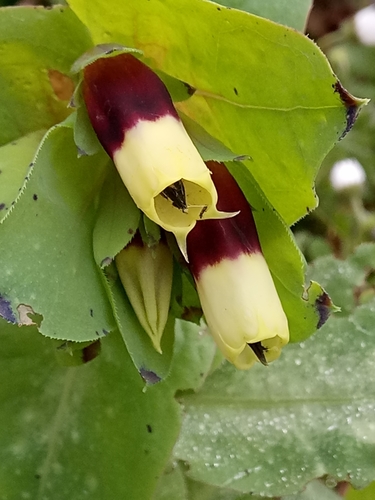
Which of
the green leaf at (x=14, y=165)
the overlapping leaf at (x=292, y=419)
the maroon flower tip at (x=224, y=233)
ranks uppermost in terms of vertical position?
the green leaf at (x=14, y=165)

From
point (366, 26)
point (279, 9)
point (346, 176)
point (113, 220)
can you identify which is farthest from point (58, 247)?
point (366, 26)

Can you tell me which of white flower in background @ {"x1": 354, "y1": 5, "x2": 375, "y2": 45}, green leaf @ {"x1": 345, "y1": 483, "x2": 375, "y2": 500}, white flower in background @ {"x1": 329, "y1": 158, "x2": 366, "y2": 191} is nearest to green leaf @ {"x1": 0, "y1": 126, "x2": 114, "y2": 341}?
green leaf @ {"x1": 345, "y1": 483, "x2": 375, "y2": 500}

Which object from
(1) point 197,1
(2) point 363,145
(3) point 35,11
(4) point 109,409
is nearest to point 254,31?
(1) point 197,1

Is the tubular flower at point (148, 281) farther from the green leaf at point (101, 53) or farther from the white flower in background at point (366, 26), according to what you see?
the white flower in background at point (366, 26)

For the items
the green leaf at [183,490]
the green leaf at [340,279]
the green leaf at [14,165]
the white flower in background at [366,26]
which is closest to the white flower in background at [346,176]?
the white flower in background at [366,26]

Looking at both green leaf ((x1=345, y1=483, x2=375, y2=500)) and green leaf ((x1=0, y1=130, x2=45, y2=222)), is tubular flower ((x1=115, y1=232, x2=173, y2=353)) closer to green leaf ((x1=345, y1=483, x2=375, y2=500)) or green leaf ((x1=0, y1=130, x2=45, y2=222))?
green leaf ((x1=0, y1=130, x2=45, y2=222))

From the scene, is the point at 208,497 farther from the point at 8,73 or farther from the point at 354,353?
the point at 8,73
